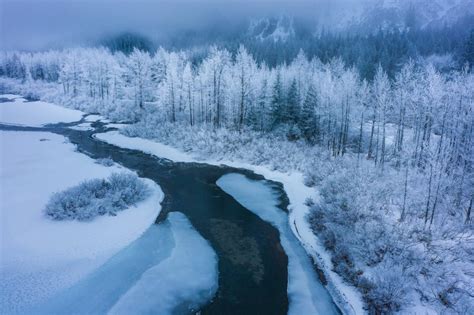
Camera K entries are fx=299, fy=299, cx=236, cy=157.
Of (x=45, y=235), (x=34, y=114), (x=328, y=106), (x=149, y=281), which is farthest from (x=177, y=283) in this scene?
(x=34, y=114)

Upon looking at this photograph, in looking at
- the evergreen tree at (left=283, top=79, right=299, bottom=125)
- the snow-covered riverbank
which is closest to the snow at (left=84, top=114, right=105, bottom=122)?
the snow-covered riverbank

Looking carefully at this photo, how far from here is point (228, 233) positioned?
16422 mm

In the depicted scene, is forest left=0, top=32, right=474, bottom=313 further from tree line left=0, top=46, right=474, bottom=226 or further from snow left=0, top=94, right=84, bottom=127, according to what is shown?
snow left=0, top=94, right=84, bottom=127

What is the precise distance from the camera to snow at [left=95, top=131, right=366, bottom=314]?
37.4 ft

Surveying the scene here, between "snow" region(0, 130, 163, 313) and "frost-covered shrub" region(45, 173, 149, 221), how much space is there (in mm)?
454

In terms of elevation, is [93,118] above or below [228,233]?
above

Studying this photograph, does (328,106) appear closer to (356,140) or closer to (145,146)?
(356,140)

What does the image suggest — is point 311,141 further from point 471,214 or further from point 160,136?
point 471,214

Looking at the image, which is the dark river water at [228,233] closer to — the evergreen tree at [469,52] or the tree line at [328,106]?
the tree line at [328,106]

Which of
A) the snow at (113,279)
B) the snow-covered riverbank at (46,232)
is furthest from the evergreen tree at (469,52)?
the snow at (113,279)

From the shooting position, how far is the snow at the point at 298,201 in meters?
11.4

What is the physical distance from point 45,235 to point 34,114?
160 ft

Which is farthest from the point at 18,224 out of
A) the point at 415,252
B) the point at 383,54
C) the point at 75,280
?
the point at 383,54

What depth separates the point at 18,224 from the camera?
14805 mm
